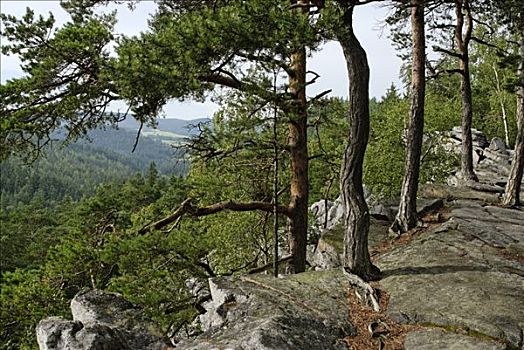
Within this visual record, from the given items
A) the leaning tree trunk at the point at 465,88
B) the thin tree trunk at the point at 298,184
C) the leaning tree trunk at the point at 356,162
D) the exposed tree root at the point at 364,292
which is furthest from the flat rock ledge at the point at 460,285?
the leaning tree trunk at the point at 465,88

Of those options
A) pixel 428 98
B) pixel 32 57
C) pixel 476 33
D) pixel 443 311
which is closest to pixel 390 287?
pixel 443 311

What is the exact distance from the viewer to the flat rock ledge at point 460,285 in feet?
15.7

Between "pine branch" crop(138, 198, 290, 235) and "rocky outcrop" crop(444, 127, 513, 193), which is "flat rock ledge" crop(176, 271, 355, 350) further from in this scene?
"rocky outcrop" crop(444, 127, 513, 193)

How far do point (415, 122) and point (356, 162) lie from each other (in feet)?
10.0

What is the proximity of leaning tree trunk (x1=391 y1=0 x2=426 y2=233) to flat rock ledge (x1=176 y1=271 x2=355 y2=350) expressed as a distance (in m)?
3.21

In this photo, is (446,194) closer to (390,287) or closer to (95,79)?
(390,287)

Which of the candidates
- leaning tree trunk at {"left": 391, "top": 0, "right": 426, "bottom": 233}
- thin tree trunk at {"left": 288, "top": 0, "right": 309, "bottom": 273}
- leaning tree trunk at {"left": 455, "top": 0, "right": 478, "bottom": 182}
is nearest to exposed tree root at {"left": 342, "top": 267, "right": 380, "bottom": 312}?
thin tree trunk at {"left": 288, "top": 0, "right": 309, "bottom": 273}

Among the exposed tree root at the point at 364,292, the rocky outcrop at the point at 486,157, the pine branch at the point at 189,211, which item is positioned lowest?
the exposed tree root at the point at 364,292

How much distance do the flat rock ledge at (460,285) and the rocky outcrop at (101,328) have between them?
2.87m

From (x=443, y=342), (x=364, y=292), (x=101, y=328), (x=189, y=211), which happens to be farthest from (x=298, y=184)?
(x=101, y=328)

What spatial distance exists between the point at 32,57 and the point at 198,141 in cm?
288

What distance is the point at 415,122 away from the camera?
8883mm

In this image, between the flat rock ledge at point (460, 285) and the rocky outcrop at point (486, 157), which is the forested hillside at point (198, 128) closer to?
the flat rock ledge at point (460, 285)

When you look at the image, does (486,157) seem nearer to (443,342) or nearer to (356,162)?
(356,162)
